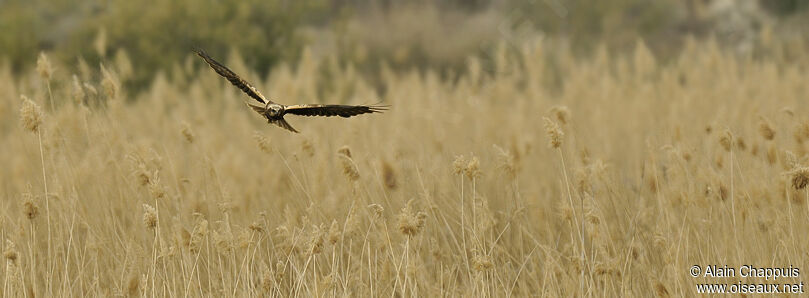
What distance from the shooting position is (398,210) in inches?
128

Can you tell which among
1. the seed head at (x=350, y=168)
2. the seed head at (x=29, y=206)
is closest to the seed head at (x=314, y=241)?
the seed head at (x=350, y=168)

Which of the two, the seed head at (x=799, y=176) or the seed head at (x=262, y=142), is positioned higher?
the seed head at (x=262, y=142)

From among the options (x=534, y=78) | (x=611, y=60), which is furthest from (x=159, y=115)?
(x=611, y=60)

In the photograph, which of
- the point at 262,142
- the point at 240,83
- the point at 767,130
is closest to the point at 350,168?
the point at 262,142

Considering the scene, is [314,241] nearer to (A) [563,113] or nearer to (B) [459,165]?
(B) [459,165]

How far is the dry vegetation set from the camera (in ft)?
8.17

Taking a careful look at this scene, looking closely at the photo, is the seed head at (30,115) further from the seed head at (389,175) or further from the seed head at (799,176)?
the seed head at (799,176)

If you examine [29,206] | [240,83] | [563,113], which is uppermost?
[563,113]

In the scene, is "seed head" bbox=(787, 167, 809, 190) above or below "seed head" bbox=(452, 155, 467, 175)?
below

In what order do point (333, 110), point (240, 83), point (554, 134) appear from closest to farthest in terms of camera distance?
point (333, 110), point (240, 83), point (554, 134)

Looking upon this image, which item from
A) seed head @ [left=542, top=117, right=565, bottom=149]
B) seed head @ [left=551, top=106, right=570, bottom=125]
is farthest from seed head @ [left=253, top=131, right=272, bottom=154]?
seed head @ [left=551, top=106, right=570, bottom=125]

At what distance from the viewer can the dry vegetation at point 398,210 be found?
8.17 ft

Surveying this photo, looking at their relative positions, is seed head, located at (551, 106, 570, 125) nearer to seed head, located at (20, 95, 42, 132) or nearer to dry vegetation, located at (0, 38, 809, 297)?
dry vegetation, located at (0, 38, 809, 297)

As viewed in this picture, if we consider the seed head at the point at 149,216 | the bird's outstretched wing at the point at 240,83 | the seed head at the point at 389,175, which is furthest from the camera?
the seed head at the point at 389,175
